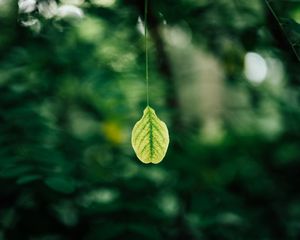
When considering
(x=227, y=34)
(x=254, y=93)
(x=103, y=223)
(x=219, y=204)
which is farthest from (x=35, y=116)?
(x=254, y=93)

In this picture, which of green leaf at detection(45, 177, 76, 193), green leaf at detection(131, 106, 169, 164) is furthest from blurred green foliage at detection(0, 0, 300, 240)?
green leaf at detection(131, 106, 169, 164)

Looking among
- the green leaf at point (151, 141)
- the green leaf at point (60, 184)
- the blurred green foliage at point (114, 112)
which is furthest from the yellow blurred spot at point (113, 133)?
the green leaf at point (151, 141)

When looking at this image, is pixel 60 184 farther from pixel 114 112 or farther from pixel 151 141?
pixel 114 112

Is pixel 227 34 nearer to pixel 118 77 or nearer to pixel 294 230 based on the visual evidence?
pixel 118 77

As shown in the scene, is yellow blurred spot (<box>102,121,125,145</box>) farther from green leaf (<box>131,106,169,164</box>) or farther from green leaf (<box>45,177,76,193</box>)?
green leaf (<box>131,106,169,164</box>)

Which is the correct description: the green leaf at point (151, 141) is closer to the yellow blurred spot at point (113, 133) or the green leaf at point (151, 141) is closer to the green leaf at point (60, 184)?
the green leaf at point (60, 184)
